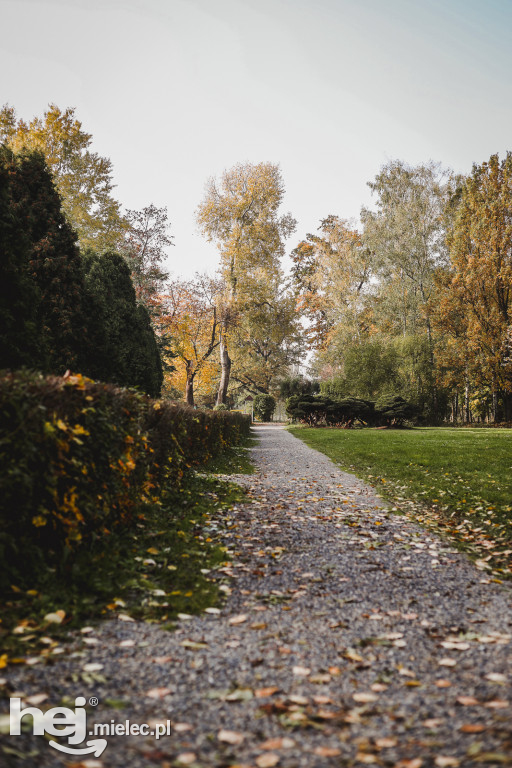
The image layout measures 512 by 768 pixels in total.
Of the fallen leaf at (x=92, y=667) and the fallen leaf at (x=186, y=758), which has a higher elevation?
the fallen leaf at (x=92, y=667)

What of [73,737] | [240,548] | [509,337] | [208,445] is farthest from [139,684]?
[509,337]

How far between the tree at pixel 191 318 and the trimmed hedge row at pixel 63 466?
19.8 metres

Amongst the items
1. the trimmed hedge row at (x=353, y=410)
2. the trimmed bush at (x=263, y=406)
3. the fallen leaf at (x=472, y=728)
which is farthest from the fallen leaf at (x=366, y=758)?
the trimmed bush at (x=263, y=406)

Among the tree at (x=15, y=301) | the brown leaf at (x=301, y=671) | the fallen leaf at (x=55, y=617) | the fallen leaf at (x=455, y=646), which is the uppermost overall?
the tree at (x=15, y=301)

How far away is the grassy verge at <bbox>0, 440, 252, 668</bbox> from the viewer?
8.05ft

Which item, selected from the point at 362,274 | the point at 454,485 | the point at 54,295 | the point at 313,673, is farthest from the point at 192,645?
the point at 362,274

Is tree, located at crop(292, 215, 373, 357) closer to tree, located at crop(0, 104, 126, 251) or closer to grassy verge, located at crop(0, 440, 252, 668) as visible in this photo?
tree, located at crop(0, 104, 126, 251)

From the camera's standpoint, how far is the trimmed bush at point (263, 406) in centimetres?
3491

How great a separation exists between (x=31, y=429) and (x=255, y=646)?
1.91 metres

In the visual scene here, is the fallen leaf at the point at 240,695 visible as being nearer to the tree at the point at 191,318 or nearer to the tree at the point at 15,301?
the tree at the point at 15,301

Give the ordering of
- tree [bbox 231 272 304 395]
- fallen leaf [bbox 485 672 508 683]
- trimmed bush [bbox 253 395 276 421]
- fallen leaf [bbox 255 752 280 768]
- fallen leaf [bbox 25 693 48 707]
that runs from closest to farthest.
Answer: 1. fallen leaf [bbox 255 752 280 768]
2. fallen leaf [bbox 25 693 48 707]
3. fallen leaf [bbox 485 672 508 683]
4. tree [bbox 231 272 304 395]
5. trimmed bush [bbox 253 395 276 421]

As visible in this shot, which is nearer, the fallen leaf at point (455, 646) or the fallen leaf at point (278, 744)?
the fallen leaf at point (278, 744)

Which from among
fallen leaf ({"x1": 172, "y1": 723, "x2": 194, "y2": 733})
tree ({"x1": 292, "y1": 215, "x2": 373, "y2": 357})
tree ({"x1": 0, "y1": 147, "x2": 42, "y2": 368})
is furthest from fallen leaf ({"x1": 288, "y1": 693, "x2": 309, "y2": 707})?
tree ({"x1": 292, "y1": 215, "x2": 373, "y2": 357})

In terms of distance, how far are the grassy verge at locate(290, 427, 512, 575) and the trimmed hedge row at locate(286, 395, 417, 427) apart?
952 cm
